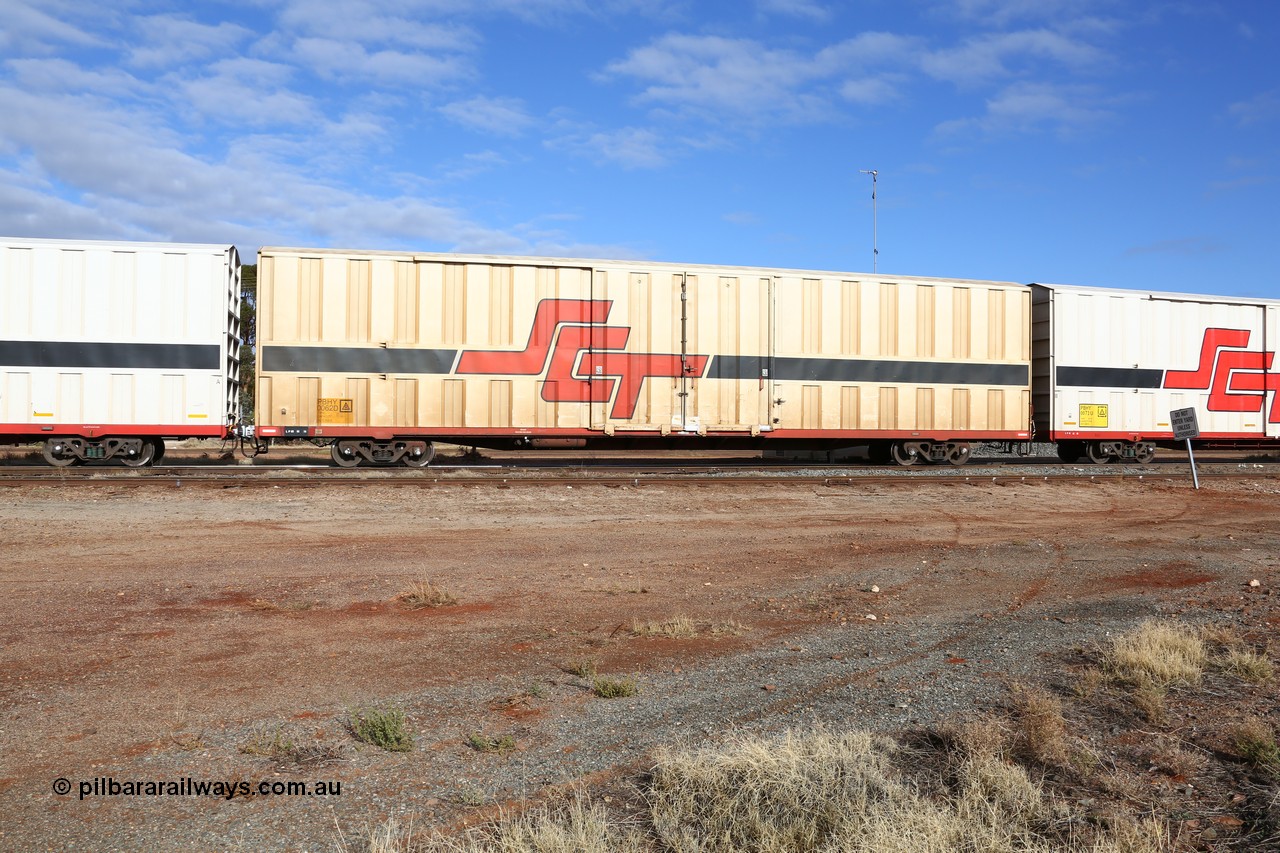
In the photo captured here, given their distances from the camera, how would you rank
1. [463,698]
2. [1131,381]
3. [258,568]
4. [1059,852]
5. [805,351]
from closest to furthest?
[1059,852], [463,698], [258,568], [805,351], [1131,381]

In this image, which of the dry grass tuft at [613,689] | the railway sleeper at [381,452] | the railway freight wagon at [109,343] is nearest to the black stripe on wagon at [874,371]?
the railway sleeper at [381,452]

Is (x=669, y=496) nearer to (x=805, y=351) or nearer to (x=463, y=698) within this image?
(x=805, y=351)

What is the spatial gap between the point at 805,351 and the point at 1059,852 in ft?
49.6

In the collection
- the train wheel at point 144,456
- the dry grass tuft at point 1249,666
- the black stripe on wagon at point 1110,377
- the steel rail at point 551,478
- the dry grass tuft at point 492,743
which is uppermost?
the black stripe on wagon at point 1110,377

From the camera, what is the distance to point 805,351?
59.0 ft

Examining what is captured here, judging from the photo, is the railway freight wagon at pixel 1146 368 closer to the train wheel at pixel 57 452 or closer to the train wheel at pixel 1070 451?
the train wheel at pixel 1070 451

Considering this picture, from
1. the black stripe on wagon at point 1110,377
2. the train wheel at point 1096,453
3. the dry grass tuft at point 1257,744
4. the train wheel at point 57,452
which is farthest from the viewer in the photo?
the train wheel at point 1096,453

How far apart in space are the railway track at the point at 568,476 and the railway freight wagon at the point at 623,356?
74cm

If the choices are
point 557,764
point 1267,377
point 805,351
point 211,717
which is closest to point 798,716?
point 557,764

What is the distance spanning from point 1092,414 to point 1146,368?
1.91 meters

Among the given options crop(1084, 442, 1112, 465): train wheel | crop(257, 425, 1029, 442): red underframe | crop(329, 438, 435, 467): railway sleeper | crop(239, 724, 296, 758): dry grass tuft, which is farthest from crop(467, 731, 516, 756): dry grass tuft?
crop(1084, 442, 1112, 465): train wheel

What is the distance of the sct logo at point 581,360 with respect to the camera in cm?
1680

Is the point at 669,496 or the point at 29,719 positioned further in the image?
the point at 669,496

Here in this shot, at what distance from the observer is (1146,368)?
20016mm
